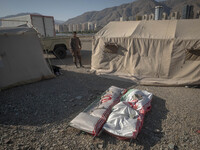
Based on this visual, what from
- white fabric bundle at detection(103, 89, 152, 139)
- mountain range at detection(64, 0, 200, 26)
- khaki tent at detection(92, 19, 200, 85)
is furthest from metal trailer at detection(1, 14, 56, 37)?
mountain range at detection(64, 0, 200, 26)

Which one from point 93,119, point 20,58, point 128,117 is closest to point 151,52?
point 128,117

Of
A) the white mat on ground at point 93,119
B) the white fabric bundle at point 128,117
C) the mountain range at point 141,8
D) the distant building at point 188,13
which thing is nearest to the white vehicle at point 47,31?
the white mat on ground at point 93,119

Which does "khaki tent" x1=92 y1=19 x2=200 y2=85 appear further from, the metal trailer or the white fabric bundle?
the metal trailer

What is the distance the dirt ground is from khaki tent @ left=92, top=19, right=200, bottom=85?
2.13ft

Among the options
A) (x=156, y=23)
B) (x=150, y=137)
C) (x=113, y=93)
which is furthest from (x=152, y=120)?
(x=156, y=23)

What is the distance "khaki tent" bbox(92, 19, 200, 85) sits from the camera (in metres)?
4.89

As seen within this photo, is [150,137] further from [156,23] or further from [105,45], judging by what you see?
[156,23]

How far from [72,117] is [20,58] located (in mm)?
3308

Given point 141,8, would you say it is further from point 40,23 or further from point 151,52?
point 151,52

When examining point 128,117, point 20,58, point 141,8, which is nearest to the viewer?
point 128,117

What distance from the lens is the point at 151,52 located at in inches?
214

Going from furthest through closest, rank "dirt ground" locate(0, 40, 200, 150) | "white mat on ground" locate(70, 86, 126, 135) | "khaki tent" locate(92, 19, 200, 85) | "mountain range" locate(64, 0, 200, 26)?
"mountain range" locate(64, 0, 200, 26)
"khaki tent" locate(92, 19, 200, 85)
"white mat on ground" locate(70, 86, 126, 135)
"dirt ground" locate(0, 40, 200, 150)

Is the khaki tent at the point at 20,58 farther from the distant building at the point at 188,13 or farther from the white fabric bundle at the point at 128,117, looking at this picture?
the distant building at the point at 188,13

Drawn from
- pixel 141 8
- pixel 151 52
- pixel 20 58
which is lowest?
pixel 20 58
